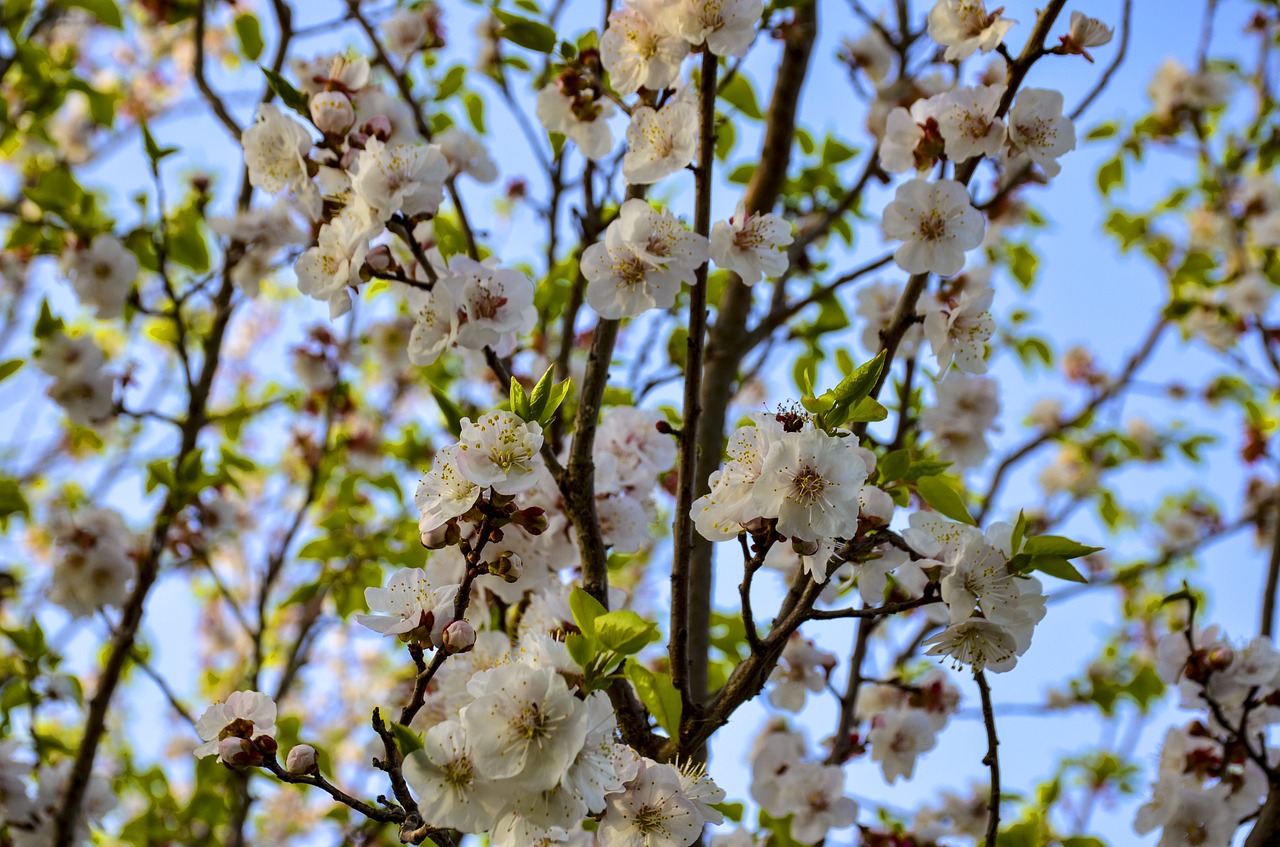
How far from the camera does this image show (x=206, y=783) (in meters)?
2.65

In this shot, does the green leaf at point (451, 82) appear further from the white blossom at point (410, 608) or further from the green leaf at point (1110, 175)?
the green leaf at point (1110, 175)

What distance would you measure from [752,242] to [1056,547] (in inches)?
26.1

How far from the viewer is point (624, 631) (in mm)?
1120

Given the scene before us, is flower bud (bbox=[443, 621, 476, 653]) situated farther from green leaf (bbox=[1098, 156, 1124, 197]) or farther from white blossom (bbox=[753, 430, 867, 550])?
green leaf (bbox=[1098, 156, 1124, 197])

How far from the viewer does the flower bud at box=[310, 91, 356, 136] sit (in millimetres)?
1690

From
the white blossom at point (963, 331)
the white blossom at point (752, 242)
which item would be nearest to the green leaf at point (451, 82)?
the white blossom at point (752, 242)

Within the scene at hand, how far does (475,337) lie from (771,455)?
2.07ft

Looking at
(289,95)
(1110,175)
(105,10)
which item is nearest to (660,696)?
(289,95)

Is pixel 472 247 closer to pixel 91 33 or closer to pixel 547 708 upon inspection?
pixel 547 708

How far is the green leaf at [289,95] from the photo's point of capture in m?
1.70

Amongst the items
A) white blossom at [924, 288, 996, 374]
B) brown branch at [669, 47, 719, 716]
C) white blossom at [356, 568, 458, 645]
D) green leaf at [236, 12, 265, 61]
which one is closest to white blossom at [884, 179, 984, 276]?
white blossom at [924, 288, 996, 374]

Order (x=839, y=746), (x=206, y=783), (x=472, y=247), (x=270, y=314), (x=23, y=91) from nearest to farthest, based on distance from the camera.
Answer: (x=472, y=247) < (x=839, y=746) < (x=206, y=783) < (x=23, y=91) < (x=270, y=314)

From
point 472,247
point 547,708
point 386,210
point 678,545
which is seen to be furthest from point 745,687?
point 472,247

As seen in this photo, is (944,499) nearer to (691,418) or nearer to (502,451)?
(691,418)
